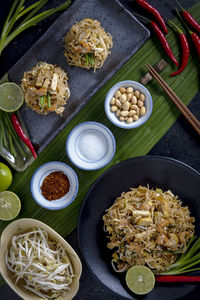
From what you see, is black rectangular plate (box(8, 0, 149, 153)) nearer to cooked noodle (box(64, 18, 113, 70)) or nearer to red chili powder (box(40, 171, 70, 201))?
cooked noodle (box(64, 18, 113, 70))

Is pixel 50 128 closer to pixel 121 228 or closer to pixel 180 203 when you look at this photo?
pixel 121 228

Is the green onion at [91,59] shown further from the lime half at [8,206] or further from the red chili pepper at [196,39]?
the lime half at [8,206]

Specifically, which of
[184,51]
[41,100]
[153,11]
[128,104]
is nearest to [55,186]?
[41,100]

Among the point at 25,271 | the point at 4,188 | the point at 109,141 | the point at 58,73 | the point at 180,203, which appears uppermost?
the point at 58,73

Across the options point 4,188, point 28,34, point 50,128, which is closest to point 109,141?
point 50,128

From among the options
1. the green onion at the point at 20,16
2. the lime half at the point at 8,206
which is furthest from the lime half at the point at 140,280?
the green onion at the point at 20,16

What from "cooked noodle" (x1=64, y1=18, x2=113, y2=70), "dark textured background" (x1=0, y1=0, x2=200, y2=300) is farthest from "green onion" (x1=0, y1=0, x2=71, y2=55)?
"cooked noodle" (x1=64, y1=18, x2=113, y2=70)

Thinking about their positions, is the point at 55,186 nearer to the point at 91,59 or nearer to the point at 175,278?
the point at 91,59
